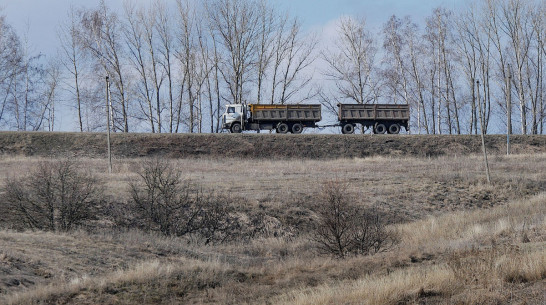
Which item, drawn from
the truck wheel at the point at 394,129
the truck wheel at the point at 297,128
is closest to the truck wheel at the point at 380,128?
the truck wheel at the point at 394,129

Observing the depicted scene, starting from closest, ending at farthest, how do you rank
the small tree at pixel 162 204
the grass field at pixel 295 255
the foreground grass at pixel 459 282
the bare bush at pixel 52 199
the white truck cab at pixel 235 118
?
the foreground grass at pixel 459 282 → the grass field at pixel 295 255 → the bare bush at pixel 52 199 → the small tree at pixel 162 204 → the white truck cab at pixel 235 118

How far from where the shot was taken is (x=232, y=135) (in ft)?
148

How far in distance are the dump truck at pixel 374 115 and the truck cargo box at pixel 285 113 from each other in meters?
2.23

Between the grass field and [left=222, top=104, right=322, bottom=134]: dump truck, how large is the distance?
35.9ft

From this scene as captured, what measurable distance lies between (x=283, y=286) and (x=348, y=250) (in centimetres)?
615

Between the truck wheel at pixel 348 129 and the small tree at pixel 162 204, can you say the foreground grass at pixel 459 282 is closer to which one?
the small tree at pixel 162 204

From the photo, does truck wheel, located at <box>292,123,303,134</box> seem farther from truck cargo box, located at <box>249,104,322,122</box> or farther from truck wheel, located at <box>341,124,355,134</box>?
truck wheel, located at <box>341,124,355,134</box>

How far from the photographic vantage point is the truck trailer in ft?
151

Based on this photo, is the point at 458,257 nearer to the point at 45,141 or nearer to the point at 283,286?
the point at 283,286

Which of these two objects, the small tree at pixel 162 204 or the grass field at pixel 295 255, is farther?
the small tree at pixel 162 204

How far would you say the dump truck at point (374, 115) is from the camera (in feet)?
153

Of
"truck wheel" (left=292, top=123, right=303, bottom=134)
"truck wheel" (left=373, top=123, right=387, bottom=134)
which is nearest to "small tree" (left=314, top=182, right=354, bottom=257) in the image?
"truck wheel" (left=292, top=123, right=303, bottom=134)

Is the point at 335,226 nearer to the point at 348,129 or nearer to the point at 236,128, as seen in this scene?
the point at 236,128

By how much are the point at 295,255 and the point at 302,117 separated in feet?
89.9
